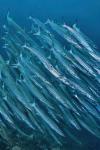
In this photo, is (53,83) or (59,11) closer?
(53,83)

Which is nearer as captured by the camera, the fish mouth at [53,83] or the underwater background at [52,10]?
the fish mouth at [53,83]

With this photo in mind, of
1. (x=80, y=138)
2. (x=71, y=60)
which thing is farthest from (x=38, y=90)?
(x=80, y=138)

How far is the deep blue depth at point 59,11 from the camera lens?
922 cm

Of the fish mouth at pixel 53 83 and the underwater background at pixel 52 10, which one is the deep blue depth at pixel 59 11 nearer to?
the underwater background at pixel 52 10

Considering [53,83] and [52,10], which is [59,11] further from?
[53,83]

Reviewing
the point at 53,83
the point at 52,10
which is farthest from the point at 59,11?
the point at 53,83

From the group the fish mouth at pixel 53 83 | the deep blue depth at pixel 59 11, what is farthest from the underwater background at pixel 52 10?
the fish mouth at pixel 53 83

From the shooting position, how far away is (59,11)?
928 cm

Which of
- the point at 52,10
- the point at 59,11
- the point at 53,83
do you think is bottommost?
the point at 53,83

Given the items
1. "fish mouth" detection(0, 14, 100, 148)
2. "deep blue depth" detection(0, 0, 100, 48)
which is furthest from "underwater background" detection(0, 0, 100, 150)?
"fish mouth" detection(0, 14, 100, 148)

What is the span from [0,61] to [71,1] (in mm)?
3361

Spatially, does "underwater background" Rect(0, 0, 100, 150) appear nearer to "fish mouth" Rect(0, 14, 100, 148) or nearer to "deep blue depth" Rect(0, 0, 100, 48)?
"deep blue depth" Rect(0, 0, 100, 48)

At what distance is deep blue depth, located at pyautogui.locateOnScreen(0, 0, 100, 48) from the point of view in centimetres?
922

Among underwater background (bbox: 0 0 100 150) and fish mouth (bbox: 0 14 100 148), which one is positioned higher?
underwater background (bbox: 0 0 100 150)
